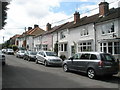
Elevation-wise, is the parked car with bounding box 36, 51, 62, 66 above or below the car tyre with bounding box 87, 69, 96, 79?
above

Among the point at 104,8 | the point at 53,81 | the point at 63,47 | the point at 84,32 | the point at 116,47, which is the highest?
the point at 104,8

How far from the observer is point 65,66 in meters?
15.3

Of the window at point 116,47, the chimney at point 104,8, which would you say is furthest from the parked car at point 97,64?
the chimney at point 104,8

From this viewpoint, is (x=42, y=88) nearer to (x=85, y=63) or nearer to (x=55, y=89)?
(x=55, y=89)

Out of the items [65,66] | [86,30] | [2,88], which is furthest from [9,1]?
[86,30]

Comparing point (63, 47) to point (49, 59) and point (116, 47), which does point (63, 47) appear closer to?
point (116, 47)

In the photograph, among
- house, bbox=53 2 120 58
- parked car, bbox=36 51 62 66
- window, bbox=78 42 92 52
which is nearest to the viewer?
parked car, bbox=36 51 62 66

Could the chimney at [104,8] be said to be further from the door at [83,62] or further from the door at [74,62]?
the door at [83,62]

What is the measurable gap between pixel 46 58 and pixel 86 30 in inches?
395

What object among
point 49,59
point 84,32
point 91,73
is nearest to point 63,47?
point 84,32

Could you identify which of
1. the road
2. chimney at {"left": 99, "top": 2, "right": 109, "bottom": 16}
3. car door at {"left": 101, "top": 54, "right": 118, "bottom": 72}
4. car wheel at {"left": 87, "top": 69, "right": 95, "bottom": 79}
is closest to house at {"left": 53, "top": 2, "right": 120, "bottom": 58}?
chimney at {"left": 99, "top": 2, "right": 109, "bottom": 16}

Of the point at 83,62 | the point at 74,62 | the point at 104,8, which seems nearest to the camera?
the point at 83,62

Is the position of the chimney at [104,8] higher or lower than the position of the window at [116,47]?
higher

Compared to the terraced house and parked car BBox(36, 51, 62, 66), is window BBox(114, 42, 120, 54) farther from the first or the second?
parked car BBox(36, 51, 62, 66)
